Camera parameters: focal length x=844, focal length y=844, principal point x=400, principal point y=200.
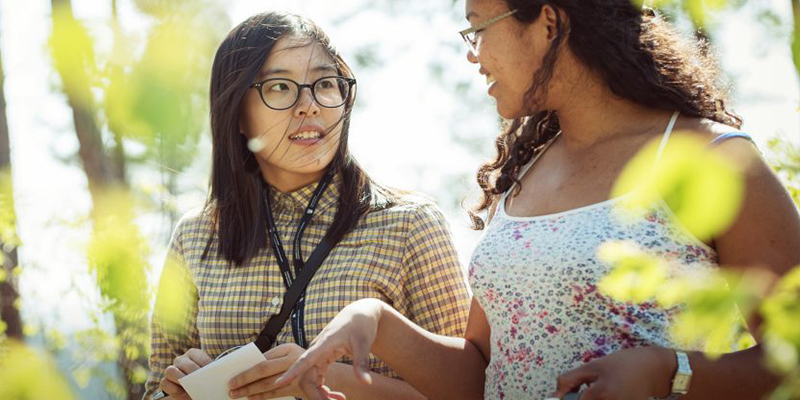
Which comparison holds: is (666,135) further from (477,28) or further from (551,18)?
(477,28)

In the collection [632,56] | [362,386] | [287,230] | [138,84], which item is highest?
[138,84]

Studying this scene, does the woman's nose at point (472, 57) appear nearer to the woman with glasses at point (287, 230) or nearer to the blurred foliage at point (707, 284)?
the woman with glasses at point (287, 230)

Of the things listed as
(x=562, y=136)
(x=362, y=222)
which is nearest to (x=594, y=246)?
(x=562, y=136)

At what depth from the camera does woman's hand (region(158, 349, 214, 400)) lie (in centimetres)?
259

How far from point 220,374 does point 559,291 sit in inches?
39.0

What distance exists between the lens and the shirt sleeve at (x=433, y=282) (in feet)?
9.32

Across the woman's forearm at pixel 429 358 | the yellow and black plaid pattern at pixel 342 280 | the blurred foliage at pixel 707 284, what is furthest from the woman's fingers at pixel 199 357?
the blurred foliage at pixel 707 284

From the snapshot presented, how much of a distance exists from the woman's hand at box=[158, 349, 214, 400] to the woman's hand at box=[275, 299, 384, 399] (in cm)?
Result: 86

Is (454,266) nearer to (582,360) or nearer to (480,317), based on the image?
(480,317)

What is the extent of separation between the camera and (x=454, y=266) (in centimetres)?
289

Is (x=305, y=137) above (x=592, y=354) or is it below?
above

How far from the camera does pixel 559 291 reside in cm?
207

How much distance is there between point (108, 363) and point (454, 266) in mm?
4046

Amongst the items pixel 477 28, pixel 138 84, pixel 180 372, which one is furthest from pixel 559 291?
pixel 180 372
